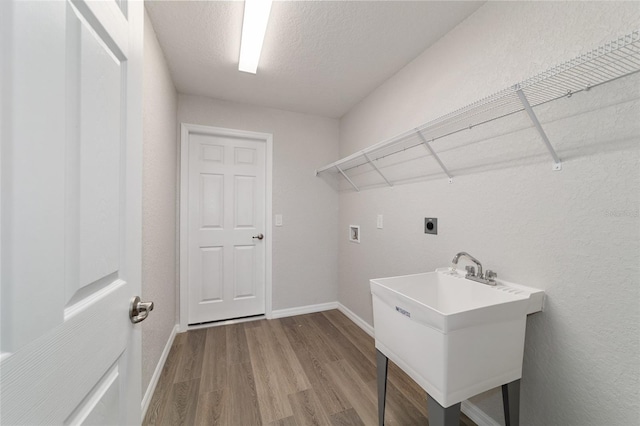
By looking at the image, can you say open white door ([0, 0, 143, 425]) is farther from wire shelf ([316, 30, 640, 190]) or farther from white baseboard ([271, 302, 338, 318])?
white baseboard ([271, 302, 338, 318])

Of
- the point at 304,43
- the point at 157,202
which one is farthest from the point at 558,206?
the point at 157,202

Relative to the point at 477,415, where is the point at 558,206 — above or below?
above

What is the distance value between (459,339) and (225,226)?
237 cm

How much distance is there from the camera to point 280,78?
7.23 ft

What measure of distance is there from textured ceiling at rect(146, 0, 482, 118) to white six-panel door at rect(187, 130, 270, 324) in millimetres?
598

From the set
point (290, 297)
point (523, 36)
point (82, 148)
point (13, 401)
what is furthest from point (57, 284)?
point (290, 297)

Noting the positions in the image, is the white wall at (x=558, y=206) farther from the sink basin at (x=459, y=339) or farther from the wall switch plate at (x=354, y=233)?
the wall switch plate at (x=354, y=233)

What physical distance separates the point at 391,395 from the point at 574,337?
108cm

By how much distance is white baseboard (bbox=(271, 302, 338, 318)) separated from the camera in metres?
2.81

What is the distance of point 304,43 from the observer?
177cm

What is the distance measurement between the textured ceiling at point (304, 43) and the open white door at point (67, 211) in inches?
42.2

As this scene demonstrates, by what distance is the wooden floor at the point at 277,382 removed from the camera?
57.7 inches

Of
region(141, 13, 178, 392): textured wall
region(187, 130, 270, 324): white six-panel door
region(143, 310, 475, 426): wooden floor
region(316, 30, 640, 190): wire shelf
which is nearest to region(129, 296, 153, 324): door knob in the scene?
region(141, 13, 178, 392): textured wall

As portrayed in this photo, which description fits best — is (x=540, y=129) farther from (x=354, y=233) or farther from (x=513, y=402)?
(x=354, y=233)
